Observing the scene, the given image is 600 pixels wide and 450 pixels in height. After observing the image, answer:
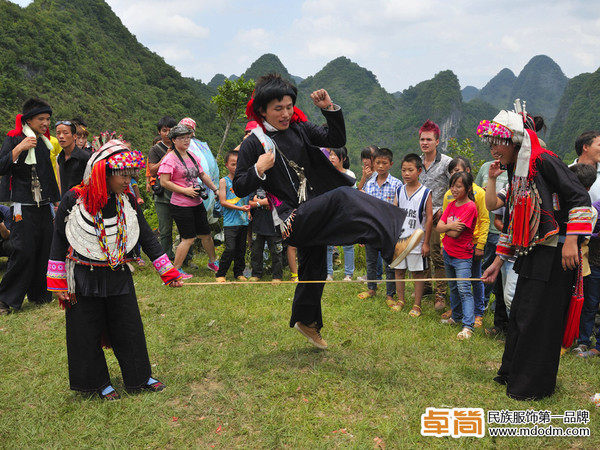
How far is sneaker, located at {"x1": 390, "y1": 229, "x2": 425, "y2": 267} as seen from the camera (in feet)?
12.0

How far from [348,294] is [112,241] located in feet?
13.2

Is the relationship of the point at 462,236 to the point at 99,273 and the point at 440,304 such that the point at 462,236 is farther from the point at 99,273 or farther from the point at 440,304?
the point at 99,273

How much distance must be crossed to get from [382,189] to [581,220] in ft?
11.0

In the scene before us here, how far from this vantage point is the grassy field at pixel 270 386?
342cm

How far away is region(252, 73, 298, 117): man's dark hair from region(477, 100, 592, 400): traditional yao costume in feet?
5.70

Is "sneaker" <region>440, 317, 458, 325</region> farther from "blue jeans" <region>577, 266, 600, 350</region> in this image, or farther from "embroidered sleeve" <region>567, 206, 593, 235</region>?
"embroidered sleeve" <region>567, 206, 593, 235</region>

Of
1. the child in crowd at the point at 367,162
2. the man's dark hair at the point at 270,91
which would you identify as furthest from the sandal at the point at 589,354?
the man's dark hair at the point at 270,91

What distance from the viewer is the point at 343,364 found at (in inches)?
179

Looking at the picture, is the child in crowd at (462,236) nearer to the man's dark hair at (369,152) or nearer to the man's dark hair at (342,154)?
the man's dark hair at (369,152)

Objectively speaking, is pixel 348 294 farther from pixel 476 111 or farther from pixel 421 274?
pixel 476 111

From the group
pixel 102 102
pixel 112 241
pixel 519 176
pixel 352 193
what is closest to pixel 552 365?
pixel 519 176

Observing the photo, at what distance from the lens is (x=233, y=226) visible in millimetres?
7695

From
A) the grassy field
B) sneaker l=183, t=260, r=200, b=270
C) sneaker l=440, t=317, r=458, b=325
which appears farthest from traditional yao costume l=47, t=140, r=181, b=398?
sneaker l=183, t=260, r=200, b=270

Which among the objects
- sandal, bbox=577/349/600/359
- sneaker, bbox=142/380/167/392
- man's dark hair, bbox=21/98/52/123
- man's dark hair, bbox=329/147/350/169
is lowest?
sandal, bbox=577/349/600/359
